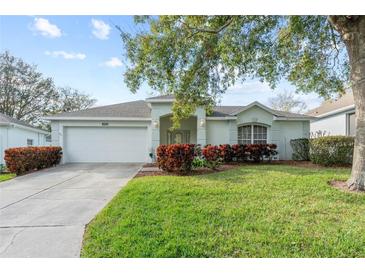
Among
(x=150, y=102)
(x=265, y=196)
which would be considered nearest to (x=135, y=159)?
(x=150, y=102)

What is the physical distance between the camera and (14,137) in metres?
15.5

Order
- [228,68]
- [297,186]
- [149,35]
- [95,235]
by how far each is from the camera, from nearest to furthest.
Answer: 1. [95,235]
2. [297,186]
3. [149,35]
4. [228,68]

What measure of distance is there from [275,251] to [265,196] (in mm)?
2508

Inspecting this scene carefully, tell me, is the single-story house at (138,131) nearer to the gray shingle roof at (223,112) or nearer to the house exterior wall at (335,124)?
the gray shingle roof at (223,112)

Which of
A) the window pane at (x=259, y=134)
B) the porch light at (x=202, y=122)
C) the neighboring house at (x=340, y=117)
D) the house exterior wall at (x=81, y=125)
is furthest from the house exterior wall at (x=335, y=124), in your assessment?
the house exterior wall at (x=81, y=125)

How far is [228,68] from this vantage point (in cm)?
939

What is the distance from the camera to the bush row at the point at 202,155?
8.74 m

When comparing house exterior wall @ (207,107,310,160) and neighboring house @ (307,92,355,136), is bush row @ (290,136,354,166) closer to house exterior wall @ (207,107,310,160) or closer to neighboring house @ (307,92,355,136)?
house exterior wall @ (207,107,310,160)

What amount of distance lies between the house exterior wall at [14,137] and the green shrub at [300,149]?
58.3 feet

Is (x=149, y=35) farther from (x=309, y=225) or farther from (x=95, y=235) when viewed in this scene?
(x=309, y=225)

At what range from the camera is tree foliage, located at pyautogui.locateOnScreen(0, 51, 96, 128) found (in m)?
26.3

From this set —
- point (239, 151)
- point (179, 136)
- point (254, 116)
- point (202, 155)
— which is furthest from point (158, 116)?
point (254, 116)

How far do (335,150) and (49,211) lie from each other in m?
11.4

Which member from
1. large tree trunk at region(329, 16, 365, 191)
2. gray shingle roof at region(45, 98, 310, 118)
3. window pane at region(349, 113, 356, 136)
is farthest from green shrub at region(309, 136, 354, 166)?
window pane at region(349, 113, 356, 136)
